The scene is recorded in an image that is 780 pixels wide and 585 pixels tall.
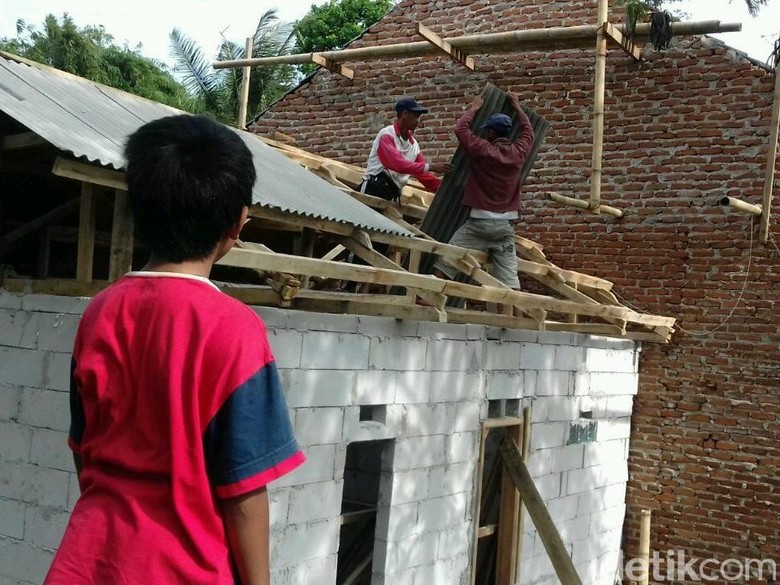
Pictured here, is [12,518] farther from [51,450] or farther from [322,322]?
[322,322]

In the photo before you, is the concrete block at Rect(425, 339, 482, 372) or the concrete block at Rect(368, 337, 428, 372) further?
the concrete block at Rect(425, 339, 482, 372)

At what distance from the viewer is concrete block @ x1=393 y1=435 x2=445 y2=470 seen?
5902 millimetres

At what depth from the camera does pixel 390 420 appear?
582cm

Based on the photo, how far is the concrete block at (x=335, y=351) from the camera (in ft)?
17.1

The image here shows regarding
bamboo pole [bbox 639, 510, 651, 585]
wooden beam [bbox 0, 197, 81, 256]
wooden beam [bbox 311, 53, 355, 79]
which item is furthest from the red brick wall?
wooden beam [bbox 0, 197, 81, 256]

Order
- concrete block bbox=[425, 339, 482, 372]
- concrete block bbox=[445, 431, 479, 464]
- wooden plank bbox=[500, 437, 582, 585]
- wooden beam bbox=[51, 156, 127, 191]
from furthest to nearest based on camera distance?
wooden plank bbox=[500, 437, 582, 585]
concrete block bbox=[445, 431, 479, 464]
concrete block bbox=[425, 339, 482, 372]
wooden beam bbox=[51, 156, 127, 191]

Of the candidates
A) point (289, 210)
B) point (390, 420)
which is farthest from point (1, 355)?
point (390, 420)

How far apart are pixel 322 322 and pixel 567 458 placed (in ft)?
10.8

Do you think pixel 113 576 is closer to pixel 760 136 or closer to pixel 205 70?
pixel 760 136

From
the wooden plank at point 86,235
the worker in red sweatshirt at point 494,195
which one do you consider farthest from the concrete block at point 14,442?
the worker in red sweatshirt at point 494,195

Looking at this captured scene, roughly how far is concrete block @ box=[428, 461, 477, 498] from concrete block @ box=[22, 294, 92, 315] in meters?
2.74

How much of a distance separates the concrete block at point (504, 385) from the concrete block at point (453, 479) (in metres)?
0.56

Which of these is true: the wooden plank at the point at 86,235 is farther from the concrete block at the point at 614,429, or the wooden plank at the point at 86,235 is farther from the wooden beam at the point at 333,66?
the wooden beam at the point at 333,66

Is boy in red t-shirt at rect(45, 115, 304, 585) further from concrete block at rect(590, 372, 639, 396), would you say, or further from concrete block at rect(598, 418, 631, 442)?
concrete block at rect(598, 418, 631, 442)
